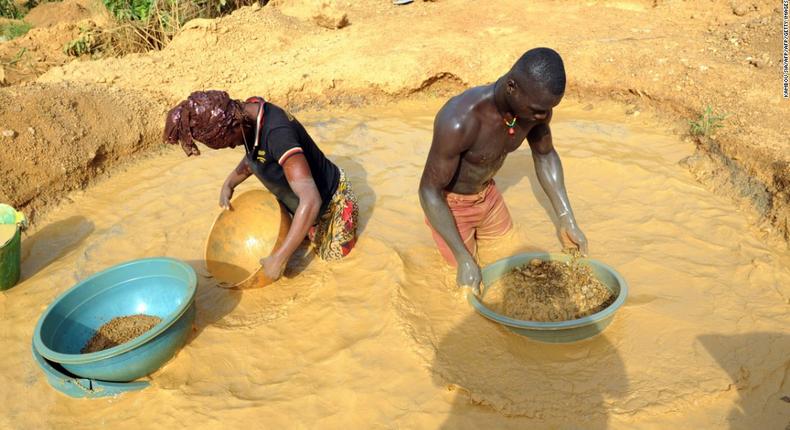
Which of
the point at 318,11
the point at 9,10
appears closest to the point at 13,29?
the point at 9,10

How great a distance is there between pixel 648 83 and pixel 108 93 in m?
5.47

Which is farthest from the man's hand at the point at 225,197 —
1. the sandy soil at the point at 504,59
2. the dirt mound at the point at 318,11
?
the dirt mound at the point at 318,11

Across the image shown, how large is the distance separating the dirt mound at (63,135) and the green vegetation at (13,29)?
4.52 meters

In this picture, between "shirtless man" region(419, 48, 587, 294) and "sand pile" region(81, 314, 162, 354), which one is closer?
"shirtless man" region(419, 48, 587, 294)

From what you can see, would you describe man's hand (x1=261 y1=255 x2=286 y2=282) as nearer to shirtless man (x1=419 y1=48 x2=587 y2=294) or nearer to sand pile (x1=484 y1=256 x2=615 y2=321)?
shirtless man (x1=419 y1=48 x2=587 y2=294)

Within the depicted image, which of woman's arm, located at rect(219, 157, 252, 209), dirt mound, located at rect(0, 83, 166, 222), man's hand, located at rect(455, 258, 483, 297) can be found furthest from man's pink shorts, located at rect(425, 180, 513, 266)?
dirt mound, located at rect(0, 83, 166, 222)

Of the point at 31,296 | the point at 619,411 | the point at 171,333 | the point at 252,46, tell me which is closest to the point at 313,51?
the point at 252,46

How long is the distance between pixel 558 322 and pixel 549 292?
12.5 inches

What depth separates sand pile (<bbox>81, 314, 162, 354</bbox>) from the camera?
2.59 meters

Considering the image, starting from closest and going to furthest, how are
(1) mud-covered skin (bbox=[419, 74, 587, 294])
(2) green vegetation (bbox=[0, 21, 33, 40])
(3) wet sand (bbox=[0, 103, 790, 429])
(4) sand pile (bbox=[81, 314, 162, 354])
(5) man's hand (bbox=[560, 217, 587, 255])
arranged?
(3) wet sand (bbox=[0, 103, 790, 429])
(1) mud-covered skin (bbox=[419, 74, 587, 294])
(4) sand pile (bbox=[81, 314, 162, 354])
(5) man's hand (bbox=[560, 217, 587, 255])
(2) green vegetation (bbox=[0, 21, 33, 40])

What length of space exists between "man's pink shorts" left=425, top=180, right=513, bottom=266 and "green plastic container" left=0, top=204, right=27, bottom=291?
2.53 m

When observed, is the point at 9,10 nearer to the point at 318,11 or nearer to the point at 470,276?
the point at 318,11

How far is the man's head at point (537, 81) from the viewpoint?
221cm

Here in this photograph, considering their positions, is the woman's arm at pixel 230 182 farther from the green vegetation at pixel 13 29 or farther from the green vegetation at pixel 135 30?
the green vegetation at pixel 13 29
